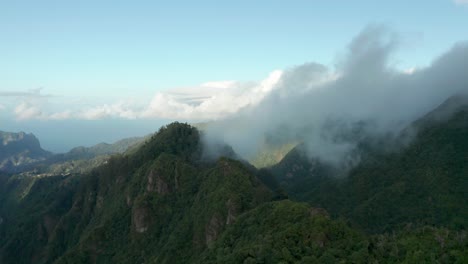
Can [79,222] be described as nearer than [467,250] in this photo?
No

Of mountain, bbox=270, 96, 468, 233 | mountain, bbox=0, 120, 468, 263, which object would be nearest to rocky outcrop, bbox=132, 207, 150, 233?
mountain, bbox=0, 120, 468, 263

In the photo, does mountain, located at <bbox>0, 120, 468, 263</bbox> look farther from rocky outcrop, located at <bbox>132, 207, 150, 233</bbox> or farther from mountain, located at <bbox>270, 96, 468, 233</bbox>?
mountain, located at <bbox>270, 96, 468, 233</bbox>

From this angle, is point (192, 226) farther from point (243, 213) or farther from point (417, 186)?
point (417, 186)

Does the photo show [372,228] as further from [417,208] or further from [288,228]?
[288,228]

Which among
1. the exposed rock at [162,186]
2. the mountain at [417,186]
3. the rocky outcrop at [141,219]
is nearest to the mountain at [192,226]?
the rocky outcrop at [141,219]

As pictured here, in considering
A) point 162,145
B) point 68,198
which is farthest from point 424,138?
point 68,198

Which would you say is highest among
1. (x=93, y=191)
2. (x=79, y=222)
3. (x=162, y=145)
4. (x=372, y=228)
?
(x=162, y=145)
